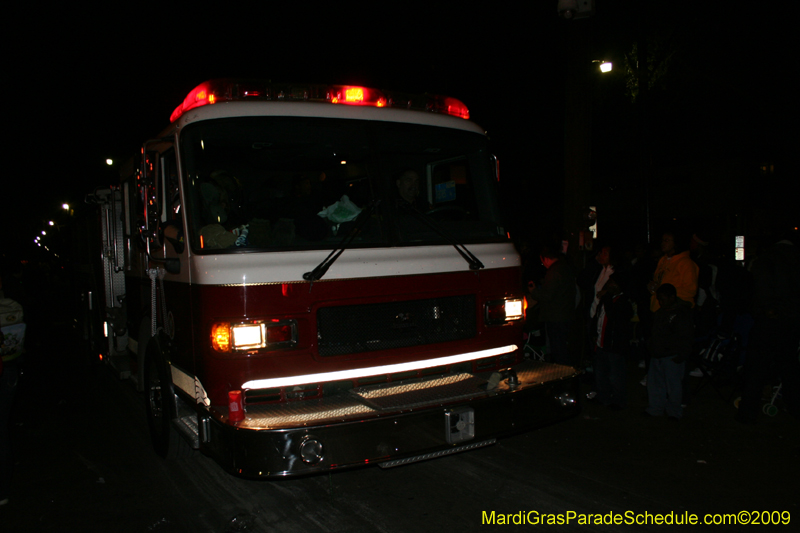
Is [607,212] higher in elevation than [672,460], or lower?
higher

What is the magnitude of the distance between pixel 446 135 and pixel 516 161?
816 inches

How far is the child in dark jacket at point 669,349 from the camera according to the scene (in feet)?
19.4

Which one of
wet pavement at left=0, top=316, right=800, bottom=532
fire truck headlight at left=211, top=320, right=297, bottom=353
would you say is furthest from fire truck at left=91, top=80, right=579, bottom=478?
wet pavement at left=0, top=316, right=800, bottom=532

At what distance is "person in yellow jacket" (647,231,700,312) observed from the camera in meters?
6.52

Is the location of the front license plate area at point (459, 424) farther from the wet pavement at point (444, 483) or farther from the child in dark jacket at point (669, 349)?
the child in dark jacket at point (669, 349)

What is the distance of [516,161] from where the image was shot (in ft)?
81.8

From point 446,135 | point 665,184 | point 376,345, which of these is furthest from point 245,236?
point 665,184

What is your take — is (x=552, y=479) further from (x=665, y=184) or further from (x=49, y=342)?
(x=665, y=184)

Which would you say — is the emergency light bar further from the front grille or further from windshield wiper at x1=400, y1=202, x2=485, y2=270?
the front grille

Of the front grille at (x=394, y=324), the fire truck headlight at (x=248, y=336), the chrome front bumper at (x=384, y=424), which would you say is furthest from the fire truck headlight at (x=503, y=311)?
the fire truck headlight at (x=248, y=336)

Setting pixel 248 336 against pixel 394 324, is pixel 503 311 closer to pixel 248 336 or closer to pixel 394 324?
pixel 394 324

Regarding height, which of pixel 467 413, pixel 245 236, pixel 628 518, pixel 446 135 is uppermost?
pixel 446 135

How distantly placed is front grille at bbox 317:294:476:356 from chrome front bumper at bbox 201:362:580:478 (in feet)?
0.98

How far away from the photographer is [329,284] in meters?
3.99
